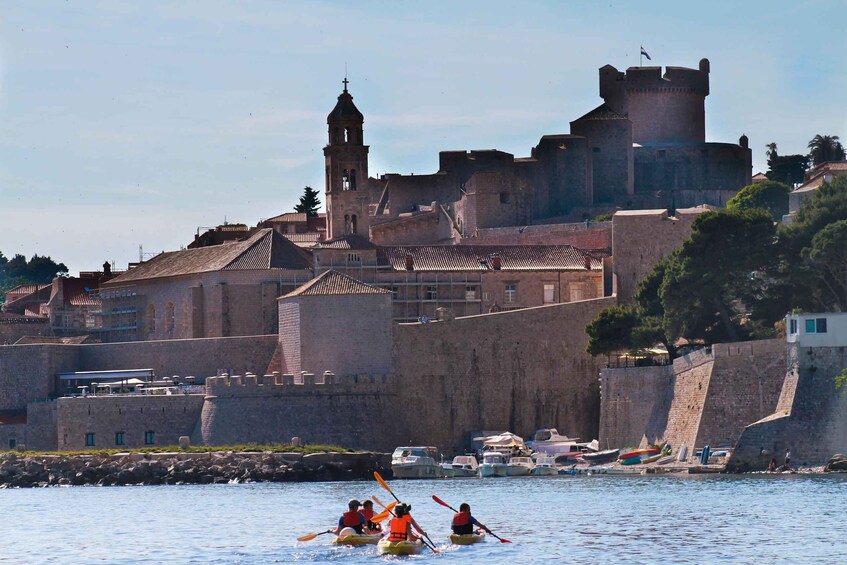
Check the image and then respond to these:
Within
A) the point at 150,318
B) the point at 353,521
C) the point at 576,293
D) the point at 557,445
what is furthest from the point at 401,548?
the point at 150,318

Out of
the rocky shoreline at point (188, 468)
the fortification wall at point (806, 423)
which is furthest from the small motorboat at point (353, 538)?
the rocky shoreline at point (188, 468)

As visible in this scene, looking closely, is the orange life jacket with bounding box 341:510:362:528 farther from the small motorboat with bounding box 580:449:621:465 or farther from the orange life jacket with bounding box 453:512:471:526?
the small motorboat with bounding box 580:449:621:465

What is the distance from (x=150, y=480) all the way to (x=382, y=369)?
353 inches

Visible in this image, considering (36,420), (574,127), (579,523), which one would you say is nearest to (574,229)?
(574,127)

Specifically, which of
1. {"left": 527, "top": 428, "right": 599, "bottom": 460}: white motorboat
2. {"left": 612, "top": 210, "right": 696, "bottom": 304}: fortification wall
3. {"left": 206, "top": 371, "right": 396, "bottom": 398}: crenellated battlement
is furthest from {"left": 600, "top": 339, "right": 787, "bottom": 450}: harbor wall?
{"left": 206, "top": 371, "right": 396, "bottom": 398}: crenellated battlement

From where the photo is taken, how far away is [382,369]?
2886 inches

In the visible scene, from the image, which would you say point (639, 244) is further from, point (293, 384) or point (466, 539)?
point (466, 539)

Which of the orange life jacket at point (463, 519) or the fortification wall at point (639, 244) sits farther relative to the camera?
the fortification wall at point (639, 244)

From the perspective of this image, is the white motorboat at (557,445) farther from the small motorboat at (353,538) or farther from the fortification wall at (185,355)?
the small motorboat at (353,538)

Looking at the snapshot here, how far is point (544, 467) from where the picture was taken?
69.6 meters

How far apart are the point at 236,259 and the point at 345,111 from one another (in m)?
7.12

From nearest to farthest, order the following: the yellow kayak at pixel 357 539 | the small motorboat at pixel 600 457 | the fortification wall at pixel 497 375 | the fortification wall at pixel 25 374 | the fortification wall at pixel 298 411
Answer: the yellow kayak at pixel 357 539
the small motorboat at pixel 600 457
the fortification wall at pixel 298 411
the fortification wall at pixel 497 375
the fortification wall at pixel 25 374

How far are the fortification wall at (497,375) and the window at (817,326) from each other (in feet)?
46.2

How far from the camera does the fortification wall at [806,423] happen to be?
205 feet
